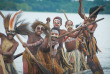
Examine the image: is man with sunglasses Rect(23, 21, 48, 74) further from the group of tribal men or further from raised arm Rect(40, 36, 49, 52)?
raised arm Rect(40, 36, 49, 52)

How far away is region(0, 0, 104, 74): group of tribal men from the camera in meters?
8.53

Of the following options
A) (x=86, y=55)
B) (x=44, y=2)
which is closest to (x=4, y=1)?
(x=44, y=2)

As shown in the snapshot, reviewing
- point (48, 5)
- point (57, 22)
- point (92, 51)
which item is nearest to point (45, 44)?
point (57, 22)

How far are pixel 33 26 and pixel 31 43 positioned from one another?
1.41ft

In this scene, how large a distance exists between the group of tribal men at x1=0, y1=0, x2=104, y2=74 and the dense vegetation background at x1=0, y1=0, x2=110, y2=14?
73 cm

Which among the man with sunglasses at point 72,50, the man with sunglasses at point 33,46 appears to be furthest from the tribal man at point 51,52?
the man with sunglasses at point 72,50

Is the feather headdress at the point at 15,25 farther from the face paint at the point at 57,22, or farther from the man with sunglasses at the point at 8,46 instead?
the face paint at the point at 57,22

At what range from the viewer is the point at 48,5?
10.5 meters

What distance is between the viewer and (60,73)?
9.28m

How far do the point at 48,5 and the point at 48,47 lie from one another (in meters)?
1.82

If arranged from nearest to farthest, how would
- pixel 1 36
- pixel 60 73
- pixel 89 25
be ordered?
pixel 1 36 < pixel 60 73 < pixel 89 25

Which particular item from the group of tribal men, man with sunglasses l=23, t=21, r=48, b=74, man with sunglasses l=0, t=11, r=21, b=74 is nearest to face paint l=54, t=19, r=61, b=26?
the group of tribal men

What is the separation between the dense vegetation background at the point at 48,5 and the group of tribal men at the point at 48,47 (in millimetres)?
733

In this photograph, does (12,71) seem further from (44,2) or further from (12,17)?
(44,2)
